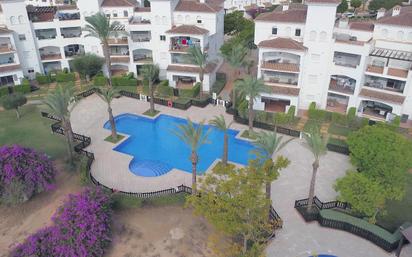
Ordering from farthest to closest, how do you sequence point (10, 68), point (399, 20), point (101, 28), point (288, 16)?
point (10, 68) < point (101, 28) < point (288, 16) < point (399, 20)

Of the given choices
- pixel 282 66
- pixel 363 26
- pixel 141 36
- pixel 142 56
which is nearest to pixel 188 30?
pixel 141 36

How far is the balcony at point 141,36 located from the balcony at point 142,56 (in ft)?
6.73

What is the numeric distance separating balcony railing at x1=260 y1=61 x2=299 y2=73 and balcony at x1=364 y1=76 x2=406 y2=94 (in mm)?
9678

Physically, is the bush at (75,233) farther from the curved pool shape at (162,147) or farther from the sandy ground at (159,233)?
the curved pool shape at (162,147)

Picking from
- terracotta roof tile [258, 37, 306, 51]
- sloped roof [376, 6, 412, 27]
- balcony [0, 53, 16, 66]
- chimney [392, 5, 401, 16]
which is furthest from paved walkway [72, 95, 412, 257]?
chimney [392, 5, 401, 16]

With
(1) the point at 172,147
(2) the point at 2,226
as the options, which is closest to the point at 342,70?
(1) the point at 172,147

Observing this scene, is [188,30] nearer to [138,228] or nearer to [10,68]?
[10,68]

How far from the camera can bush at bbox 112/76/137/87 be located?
192ft

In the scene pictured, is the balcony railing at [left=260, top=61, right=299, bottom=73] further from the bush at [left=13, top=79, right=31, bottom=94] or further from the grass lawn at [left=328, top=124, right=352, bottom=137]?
the bush at [left=13, top=79, right=31, bottom=94]

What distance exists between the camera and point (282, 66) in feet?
159

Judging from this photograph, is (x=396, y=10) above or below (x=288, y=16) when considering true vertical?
above

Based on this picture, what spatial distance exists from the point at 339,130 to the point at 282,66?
1150 cm

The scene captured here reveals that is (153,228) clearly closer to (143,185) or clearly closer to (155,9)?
(143,185)

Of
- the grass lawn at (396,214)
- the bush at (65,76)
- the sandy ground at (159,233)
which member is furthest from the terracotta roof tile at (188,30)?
the grass lawn at (396,214)
